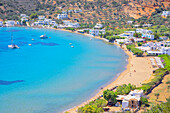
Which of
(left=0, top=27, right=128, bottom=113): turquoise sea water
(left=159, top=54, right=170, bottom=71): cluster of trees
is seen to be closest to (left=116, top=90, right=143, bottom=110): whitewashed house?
(left=0, top=27, right=128, bottom=113): turquoise sea water

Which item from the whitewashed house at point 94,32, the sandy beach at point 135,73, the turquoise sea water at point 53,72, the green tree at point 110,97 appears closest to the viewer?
the green tree at point 110,97

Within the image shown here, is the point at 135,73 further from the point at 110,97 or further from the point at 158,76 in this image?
the point at 110,97

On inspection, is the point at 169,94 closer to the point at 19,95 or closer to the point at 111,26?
the point at 19,95

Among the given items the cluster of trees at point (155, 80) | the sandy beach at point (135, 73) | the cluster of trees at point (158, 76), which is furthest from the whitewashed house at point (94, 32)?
the cluster of trees at point (155, 80)

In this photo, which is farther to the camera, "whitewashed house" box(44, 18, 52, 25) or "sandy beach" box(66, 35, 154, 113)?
"whitewashed house" box(44, 18, 52, 25)

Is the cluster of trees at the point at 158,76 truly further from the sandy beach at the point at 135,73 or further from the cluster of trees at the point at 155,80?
the sandy beach at the point at 135,73

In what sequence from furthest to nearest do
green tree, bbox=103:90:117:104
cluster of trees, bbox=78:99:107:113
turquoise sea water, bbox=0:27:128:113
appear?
turquoise sea water, bbox=0:27:128:113
green tree, bbox=103:90:117:104
cluster of trees, bbox=78:99:107:113

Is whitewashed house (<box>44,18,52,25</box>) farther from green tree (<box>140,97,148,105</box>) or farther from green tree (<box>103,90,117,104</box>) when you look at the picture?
green tree (<box>140,97,148,105</box>)

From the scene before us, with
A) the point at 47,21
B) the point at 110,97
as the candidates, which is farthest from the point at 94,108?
the point at 47,21
